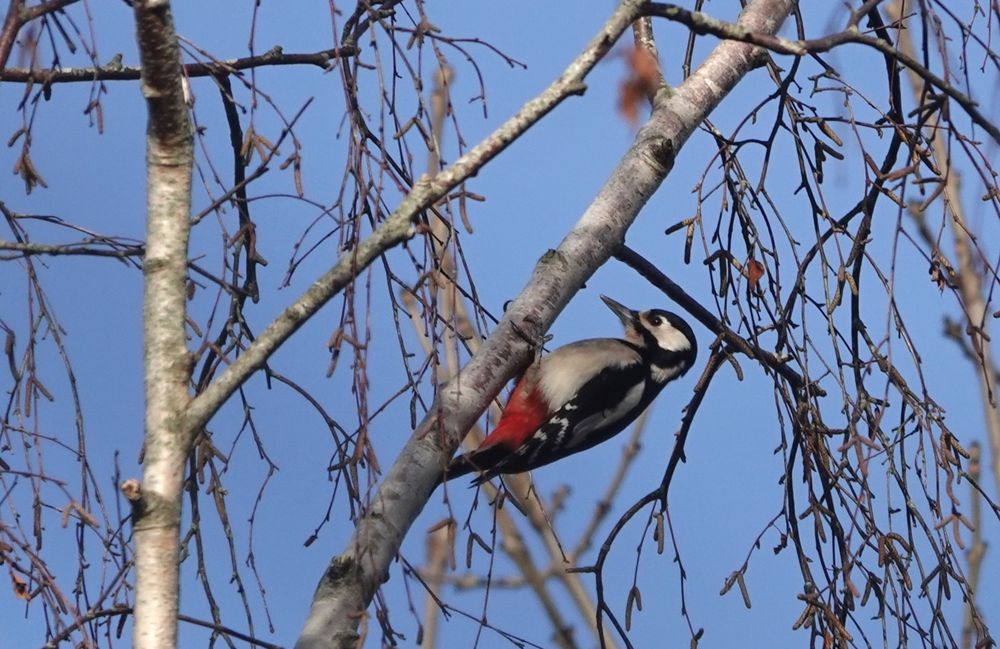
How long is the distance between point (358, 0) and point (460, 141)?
0.38 metres

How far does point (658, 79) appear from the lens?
3223 mm

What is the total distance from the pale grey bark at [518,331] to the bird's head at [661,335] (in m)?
1.40

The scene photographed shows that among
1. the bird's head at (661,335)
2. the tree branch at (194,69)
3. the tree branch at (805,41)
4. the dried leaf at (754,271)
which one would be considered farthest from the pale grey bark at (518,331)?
the bird's head at (661,335)

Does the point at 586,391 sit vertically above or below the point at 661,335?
below

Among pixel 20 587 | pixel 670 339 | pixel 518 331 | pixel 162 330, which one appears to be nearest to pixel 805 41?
pixel 518 331

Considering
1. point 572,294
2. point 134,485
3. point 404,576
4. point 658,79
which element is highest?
point 658,79

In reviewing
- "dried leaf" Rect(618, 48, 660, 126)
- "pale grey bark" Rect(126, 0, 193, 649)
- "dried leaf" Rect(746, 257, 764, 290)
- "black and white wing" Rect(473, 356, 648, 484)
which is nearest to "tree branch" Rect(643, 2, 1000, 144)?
"pale grey bark" Rect(126, 0, 193, 649)

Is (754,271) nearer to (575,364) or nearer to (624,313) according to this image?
(575,364)

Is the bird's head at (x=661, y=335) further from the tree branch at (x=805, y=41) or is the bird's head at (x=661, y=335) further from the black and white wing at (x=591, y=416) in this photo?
the tree branch at (x=805, y=41)

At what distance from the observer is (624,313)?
15.2 feet

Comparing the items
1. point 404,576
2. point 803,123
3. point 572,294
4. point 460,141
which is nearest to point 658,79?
point 803,123

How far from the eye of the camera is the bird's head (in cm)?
443

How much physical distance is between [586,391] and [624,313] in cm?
78

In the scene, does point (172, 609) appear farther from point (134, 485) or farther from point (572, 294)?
point (572, 294)
